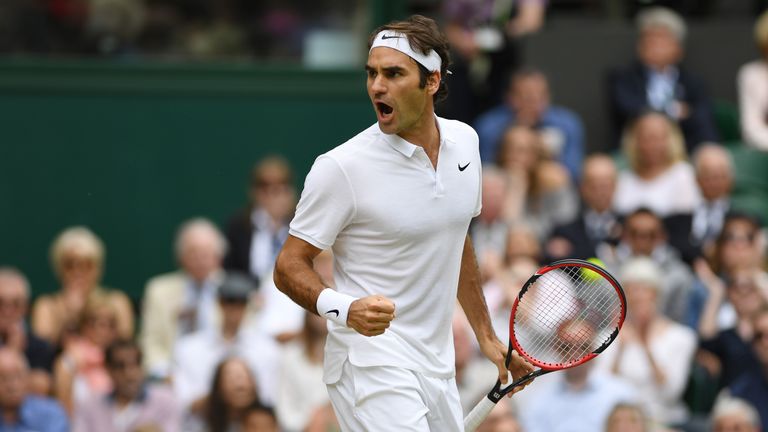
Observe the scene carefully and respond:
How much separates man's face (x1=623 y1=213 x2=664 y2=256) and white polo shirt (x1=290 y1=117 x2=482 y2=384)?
4270 millimetres

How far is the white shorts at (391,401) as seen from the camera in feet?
17.4

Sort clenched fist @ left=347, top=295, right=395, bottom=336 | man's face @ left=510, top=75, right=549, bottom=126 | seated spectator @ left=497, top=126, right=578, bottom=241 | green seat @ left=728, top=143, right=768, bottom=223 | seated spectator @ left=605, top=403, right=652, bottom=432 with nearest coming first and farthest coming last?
clenched fist @ left=347, top=295, right=395, bottom=336 → seated spectator @ left=605, top=403, right=652, bottom=432 → seated spectator @ left=497, top=126, right=578, bottom=241 → man's face @ left=510, top=75, right=549, bottom=126 → green seat @ left=728, top=143, right=768, bottom=223

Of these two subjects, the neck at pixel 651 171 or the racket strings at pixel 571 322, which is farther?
the neck at pixel 651 171

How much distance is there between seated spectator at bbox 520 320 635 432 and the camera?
8.80 m

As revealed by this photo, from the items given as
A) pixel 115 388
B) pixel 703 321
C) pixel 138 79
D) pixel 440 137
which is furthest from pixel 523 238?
pixel 440 137

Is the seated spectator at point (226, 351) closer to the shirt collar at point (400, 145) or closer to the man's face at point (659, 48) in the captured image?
the man's face at point (659, 48)

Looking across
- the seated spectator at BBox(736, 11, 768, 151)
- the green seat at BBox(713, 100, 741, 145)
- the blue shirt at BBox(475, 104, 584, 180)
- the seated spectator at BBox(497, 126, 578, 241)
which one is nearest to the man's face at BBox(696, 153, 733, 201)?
the seated spectator at BBox(497, 126, 578, 241)

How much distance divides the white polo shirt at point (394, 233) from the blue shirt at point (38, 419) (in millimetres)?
3699

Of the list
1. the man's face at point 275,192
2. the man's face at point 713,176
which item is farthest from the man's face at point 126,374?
the man's face at point 713,176

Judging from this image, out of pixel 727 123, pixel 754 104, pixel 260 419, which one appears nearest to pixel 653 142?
pixel 754 104

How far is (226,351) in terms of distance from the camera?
926 centimetres

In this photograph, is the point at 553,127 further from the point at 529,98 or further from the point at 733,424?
the point at 733,424

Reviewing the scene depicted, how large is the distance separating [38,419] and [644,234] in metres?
3.57

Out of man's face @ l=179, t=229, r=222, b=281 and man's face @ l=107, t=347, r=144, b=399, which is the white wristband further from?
man's face @ l=179, t=229, r=222, b=281
